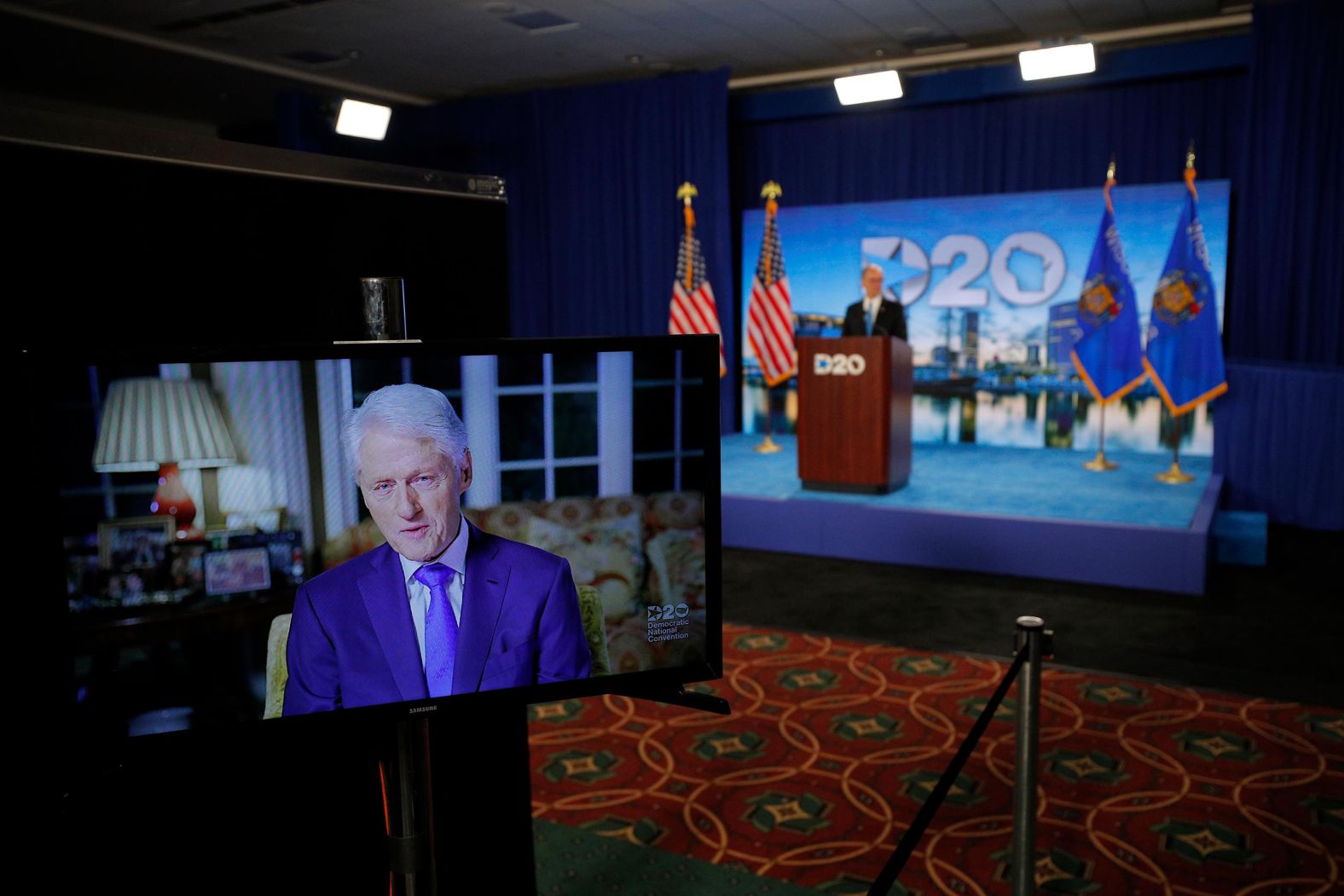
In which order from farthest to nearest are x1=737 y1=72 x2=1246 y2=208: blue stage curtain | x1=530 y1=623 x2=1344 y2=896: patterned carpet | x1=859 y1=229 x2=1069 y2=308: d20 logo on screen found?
x1=859 y1=229 x2=1069 y2=308: d20 logo on screen
x1=737 y1=72 x2=1246 y2=208: blue stage curtain
x1=530 y1=623 x2=1344 y2=896: patterned carpet

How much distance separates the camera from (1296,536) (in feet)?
19.4

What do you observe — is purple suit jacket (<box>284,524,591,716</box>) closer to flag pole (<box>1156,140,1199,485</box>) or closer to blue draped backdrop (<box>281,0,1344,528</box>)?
flag pole (<box>1156,140,1199,485</box>)

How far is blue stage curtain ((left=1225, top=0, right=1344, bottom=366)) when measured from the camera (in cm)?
612

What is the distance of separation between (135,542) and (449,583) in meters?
0.32

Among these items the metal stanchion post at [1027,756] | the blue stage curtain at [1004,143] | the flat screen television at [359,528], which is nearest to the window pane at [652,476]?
the flat screen television at [359,528]

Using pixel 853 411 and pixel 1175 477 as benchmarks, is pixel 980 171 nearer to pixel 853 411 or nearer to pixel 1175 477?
pixel 1175 477

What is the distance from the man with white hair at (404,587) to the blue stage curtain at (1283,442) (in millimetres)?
6026

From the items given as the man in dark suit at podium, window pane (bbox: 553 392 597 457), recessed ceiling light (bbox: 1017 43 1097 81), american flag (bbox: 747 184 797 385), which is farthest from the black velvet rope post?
american flag (bbox: 747 184 797 385)

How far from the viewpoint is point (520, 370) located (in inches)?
46.0

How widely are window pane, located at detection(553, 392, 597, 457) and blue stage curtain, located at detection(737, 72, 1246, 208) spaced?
6.77m

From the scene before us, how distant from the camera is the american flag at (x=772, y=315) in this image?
765 cm

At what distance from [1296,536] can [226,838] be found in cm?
623

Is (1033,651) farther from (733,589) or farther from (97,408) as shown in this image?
(733,589)

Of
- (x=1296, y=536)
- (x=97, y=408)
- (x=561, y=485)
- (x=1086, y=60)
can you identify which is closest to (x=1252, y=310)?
(x=1296, y=536)
